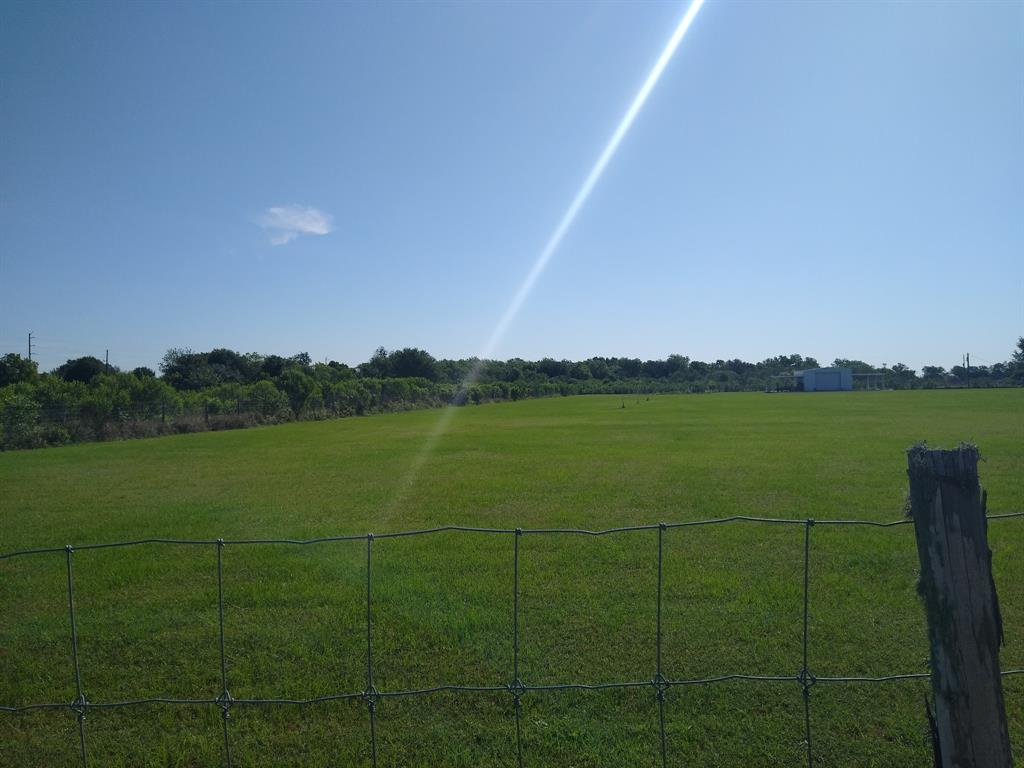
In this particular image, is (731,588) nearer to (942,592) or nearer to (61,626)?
(942,592)

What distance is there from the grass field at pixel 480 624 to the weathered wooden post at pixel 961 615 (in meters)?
1.48

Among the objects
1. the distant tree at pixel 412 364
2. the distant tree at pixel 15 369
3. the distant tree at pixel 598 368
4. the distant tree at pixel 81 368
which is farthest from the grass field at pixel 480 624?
the distant tree at pixel 598 368

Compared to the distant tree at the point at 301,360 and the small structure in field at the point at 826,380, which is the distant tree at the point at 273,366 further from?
the small structure in field at the point at 826,380

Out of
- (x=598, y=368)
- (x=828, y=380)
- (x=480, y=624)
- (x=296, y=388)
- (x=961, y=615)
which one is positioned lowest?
(x=480, y=624)

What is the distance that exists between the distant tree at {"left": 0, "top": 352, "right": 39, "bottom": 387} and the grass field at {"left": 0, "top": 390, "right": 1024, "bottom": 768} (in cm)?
4301

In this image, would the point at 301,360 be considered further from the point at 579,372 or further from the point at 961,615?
the point at 961,615

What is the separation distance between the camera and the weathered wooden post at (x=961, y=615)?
7.22 feet

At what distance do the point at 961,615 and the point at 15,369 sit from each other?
196 feet

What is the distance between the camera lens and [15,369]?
4731 cm

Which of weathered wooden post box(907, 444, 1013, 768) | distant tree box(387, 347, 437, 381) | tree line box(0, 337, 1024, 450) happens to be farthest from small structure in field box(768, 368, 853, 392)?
weathered wooden post box(907, 444, 1013, 768)

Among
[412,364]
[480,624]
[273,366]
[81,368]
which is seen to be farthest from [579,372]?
[480,624]

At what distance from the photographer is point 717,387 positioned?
337ft

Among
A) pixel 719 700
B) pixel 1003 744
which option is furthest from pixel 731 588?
pixel 1003 744

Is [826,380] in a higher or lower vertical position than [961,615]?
higher
